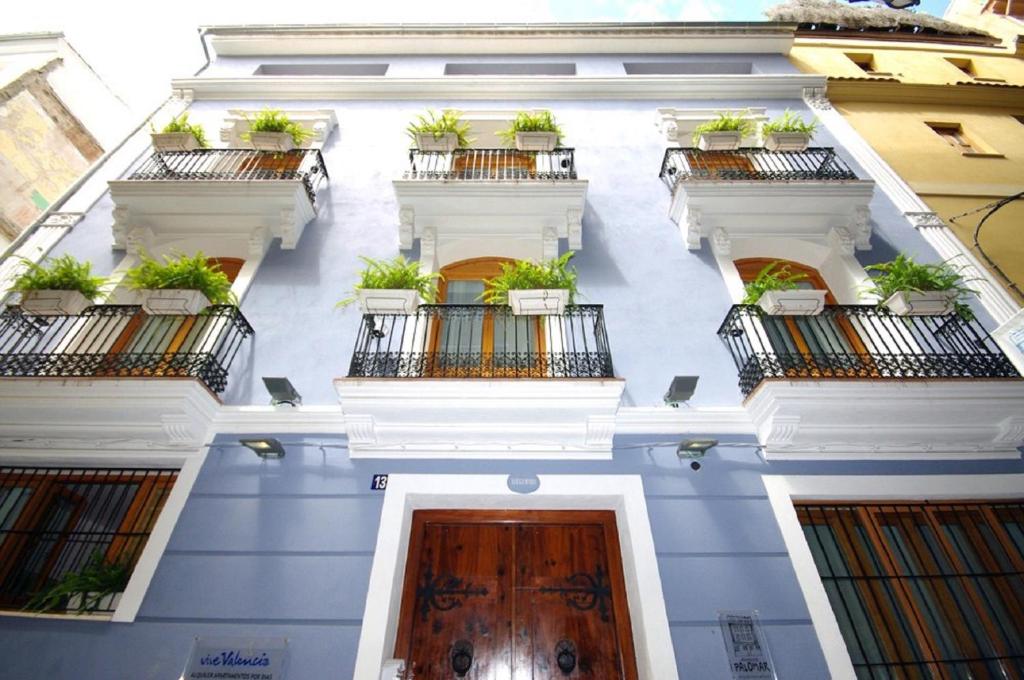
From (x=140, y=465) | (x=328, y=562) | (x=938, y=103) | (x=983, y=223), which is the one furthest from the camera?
(x=938, y=103)

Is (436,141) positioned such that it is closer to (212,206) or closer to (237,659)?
(212,206)

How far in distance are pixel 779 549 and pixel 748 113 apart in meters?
9.15

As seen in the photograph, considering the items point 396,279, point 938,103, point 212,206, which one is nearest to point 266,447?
point 396,279

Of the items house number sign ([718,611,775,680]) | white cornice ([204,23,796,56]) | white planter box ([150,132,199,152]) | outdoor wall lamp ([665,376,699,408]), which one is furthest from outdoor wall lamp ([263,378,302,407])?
white cornice ([204,23,796,56])

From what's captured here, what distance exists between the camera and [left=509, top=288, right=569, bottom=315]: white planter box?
5676 millimetres

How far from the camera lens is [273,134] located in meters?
8.65

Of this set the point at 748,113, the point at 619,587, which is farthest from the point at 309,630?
the point at 748,113

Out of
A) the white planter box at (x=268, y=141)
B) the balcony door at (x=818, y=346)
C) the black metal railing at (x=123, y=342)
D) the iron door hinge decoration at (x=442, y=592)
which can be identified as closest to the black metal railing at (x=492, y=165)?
the white planter box at (x=268, y=141)

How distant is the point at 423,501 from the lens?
16.6 ft

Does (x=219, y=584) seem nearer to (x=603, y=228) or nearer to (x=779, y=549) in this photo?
(x=779, y=549)

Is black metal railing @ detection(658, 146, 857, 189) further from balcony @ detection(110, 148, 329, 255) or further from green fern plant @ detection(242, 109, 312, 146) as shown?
green fern plant @ detection(242, 109, 312, 146)

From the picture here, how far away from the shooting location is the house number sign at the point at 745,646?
3.97 m

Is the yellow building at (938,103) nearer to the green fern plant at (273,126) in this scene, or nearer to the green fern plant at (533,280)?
the green fern plant at (533,280)

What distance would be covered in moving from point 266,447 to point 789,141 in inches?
362
